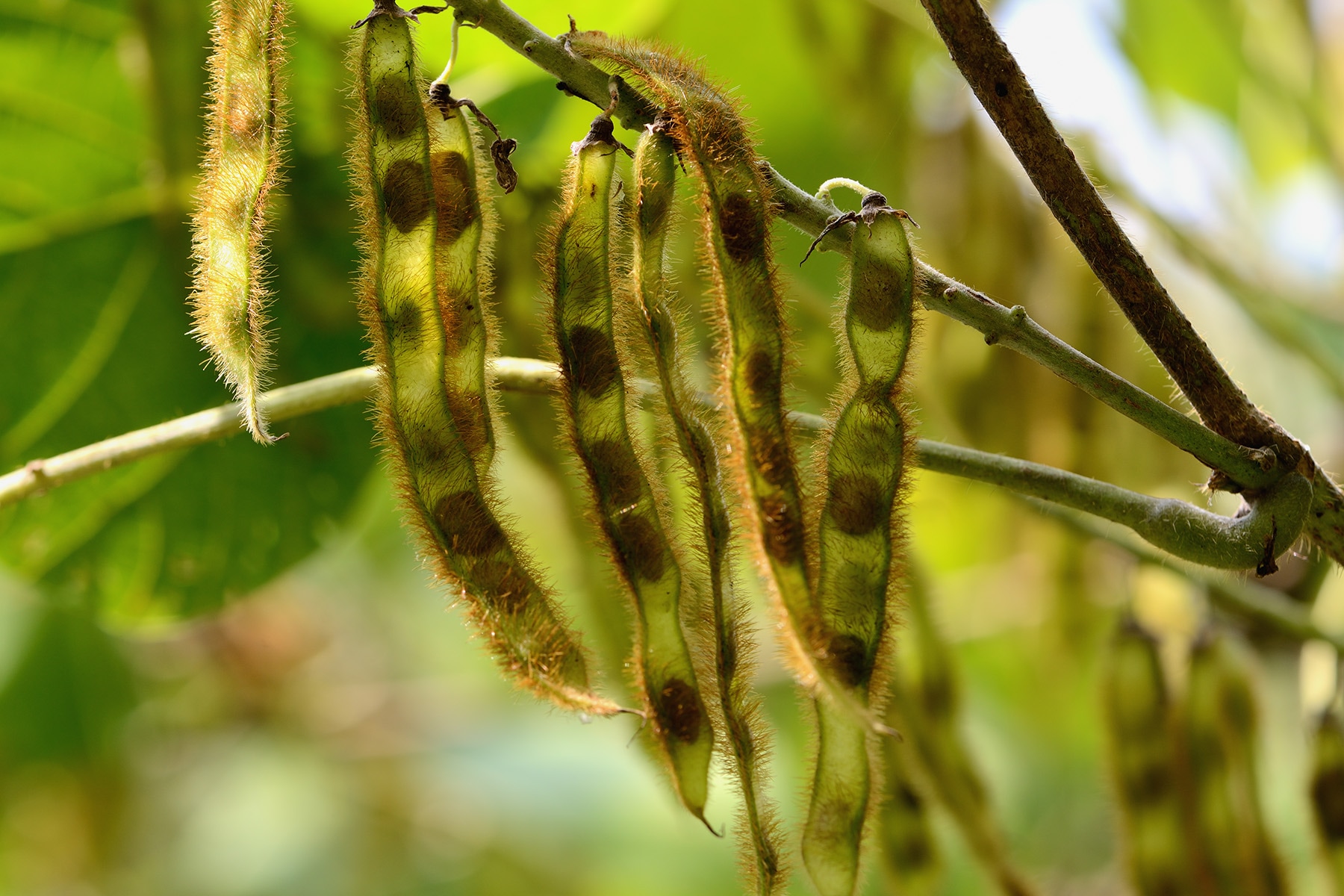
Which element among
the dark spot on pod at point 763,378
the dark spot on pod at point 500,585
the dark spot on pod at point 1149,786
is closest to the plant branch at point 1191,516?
the dark spot on pod at point 763,378

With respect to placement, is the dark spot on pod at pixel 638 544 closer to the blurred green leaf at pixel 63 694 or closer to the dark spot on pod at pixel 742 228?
the dark spot on pod at pixel 742 228

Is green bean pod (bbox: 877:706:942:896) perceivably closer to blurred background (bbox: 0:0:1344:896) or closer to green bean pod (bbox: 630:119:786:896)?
blurred background (bbox: 0:0:1344:896)

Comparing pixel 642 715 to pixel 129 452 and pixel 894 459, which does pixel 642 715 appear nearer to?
pixel 894 459

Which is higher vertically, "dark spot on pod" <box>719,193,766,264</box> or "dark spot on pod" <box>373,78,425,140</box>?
"dark spot on pod" <box>719,193,766,264</box>

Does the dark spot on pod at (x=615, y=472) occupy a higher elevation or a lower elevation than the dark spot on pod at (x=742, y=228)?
lower

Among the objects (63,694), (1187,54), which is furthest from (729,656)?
(63,694)

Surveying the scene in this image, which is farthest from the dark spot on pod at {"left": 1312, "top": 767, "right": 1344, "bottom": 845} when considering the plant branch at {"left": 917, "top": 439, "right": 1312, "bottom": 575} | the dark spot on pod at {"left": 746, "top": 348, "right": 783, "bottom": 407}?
the dark spot on pod at {"left": 746, "top": 348, "right": 783, "bottom": 407}

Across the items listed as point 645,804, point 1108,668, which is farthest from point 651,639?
point 645,804
